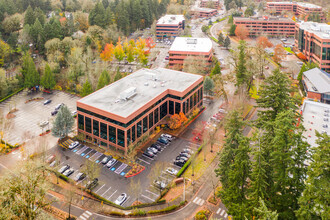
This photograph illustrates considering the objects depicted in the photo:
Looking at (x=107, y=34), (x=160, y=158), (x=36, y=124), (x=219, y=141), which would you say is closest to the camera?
(x=160, y=158)

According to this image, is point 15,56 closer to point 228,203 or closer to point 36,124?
point 36,124

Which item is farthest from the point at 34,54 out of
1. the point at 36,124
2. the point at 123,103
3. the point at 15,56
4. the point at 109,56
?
the point at 123,103

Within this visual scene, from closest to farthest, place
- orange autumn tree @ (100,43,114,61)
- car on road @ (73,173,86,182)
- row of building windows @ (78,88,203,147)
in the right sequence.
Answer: car on road @ (73,173,86,182)
row of building windows @ (78,88,203,147)
orange autumn tree @ (100,43,114,61)

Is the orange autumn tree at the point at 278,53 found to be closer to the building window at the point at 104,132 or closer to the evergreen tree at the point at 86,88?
the evergreen tree at the point at 86,88

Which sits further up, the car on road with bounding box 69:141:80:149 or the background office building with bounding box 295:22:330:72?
the background office building with bounding box 295:22:330:72

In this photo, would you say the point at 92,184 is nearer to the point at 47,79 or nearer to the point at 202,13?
the point at 47,79

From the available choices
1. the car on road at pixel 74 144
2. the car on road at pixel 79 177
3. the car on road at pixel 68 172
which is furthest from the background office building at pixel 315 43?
the car on road at pixel 68 172

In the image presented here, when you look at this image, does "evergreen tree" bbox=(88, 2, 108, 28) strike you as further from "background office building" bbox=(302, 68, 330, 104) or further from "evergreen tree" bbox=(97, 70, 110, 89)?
"background office building" bbox=(302, 68, 330, 104)

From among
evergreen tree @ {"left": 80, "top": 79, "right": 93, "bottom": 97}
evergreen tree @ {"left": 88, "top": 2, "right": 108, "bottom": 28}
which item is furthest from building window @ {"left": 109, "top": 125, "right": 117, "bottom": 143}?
evergreen tree @ {"left": 88, "top": 2, "right": 108, "bottom": 28}
